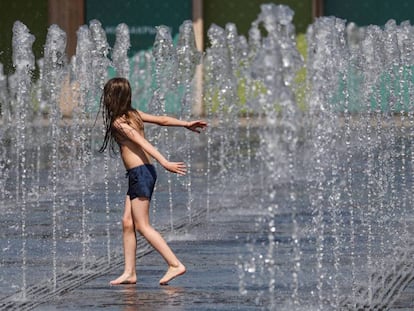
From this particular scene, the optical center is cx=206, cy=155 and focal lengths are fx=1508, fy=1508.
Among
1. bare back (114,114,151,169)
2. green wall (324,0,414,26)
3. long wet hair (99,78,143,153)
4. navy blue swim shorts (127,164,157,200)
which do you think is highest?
green wall (324,0,414,26)

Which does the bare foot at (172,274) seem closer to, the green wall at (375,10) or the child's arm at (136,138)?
the child's arm at (136,138)

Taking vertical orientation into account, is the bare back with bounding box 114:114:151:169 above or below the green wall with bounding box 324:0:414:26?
below

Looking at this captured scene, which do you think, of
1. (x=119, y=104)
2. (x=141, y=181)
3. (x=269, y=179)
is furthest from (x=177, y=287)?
(x=269, y=179)

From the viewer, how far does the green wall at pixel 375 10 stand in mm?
32188

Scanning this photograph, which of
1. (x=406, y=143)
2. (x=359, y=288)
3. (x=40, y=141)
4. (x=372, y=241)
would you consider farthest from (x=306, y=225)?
(x=40, y=141)

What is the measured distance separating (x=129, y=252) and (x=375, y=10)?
24042mm

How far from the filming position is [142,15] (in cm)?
3319

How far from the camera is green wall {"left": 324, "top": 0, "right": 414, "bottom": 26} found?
32188mm

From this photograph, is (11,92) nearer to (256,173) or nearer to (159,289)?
(256,173)

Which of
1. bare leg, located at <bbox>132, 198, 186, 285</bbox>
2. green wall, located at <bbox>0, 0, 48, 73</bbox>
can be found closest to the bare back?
bare leg, located at <bbox>132, 198, 186, 285</bbox>

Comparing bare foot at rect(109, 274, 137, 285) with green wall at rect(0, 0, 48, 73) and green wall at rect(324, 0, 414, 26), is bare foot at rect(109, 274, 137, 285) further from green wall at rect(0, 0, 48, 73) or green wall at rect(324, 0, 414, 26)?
green wall at rect(0, 0, 48, 73)

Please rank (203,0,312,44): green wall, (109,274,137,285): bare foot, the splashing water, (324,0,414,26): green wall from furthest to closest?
(203,0,312,44): green wall
(324,0,414,26): green wall
(109,274,137,285): bare foot
the splashing water

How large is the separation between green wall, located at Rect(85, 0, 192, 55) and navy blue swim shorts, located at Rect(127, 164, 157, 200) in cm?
2441

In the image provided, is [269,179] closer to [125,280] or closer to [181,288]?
[181,288]
